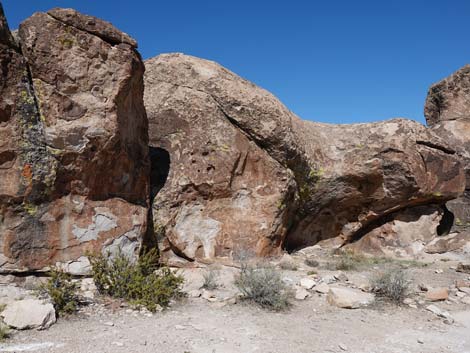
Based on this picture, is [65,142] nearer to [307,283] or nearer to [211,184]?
[211,184]

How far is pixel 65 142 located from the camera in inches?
252

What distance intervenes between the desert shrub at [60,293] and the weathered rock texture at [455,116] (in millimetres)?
9774

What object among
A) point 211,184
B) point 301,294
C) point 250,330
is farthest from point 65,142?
point 301,294

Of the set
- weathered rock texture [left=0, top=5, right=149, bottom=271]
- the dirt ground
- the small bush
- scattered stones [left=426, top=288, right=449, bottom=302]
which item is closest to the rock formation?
weathered rock texture [left=0, top=5, right=149, bottom=271]

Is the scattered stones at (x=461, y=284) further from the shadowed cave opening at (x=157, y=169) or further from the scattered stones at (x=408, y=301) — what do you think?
the shadowed cave opening at (x=157, y=169)

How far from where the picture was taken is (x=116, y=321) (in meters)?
5.04

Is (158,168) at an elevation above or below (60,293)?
above

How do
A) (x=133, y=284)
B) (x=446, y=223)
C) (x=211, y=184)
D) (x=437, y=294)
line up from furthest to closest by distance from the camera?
(x=446, y=223) < (x=211, y=184) < (x=437, y=294) < (x=133, y=284)

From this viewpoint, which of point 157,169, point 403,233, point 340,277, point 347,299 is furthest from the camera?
point 403,233

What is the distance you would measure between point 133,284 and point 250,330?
5.11ft

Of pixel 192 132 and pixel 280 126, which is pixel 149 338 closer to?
pixel 192 132

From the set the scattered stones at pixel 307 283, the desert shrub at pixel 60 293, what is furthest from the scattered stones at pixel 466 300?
the desert shrub at pixel 60 293

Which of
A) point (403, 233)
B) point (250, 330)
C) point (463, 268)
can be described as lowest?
point (250, 330)

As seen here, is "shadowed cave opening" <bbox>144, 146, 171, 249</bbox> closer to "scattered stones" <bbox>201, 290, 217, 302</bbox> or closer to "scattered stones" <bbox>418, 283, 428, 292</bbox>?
"scattered stones" <bbox>201, 290, 217, 302</bbox>
